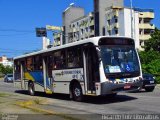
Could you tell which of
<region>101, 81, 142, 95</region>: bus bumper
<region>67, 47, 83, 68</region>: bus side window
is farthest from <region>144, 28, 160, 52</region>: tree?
<region>101, 81, 142, 95</region>: bus bumper

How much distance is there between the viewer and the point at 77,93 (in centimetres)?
2011

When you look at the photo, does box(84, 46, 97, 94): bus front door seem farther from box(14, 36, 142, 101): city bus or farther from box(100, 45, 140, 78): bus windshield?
box(100, 45, 140, 78): bus windshield

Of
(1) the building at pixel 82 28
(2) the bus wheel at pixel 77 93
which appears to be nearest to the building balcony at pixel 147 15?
(1) the building at pixel 82 28

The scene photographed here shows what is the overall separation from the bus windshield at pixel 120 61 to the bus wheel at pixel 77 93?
2.25 meters

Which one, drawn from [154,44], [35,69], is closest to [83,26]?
[154,44]

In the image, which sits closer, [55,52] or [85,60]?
[85,60]

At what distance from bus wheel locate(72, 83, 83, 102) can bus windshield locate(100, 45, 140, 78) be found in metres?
2.25

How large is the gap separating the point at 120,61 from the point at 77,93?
2.87 metres

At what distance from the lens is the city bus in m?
18.0

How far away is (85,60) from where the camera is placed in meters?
19.0

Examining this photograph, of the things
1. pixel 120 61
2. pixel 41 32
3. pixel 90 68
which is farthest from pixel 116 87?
pixel 41 32

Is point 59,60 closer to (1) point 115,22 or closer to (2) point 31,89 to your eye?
(2) point 31,89

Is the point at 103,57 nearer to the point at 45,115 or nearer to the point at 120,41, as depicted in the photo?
the point at 120,41

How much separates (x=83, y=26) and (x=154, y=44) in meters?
45.8
